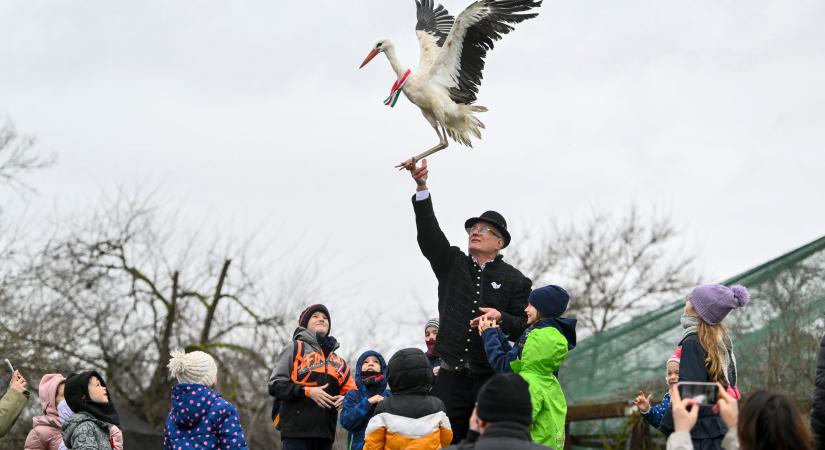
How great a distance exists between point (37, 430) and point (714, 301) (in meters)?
4.76

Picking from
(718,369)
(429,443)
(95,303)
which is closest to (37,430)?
(429,443)

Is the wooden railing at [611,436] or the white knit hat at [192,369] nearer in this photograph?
the white knit hat at [192,369]

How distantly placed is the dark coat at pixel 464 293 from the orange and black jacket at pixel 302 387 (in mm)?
1243

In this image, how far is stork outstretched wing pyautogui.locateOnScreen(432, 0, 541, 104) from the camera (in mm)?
7910

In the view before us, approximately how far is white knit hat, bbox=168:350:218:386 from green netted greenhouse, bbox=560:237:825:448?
623cm

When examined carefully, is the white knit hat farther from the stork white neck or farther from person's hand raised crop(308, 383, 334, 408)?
the stork white neck

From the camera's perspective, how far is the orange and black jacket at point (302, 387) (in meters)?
7.69

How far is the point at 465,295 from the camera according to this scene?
22.8ft

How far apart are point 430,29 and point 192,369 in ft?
12.1

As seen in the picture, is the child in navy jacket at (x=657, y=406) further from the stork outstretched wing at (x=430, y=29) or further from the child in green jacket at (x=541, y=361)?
the stork outstretched wing at (x=430, y=29)

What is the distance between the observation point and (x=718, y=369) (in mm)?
5996

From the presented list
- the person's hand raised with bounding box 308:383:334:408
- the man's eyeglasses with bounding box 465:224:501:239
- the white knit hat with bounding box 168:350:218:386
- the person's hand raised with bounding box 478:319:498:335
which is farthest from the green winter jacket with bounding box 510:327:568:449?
the white knit hat with bounding box 168:350:218:386

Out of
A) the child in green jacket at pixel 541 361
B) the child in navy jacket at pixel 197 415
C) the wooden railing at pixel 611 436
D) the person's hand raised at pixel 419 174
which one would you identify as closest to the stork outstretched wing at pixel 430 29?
the person's hand raised at pixel 419 174

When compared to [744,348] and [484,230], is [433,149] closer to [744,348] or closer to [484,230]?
[484,230]
